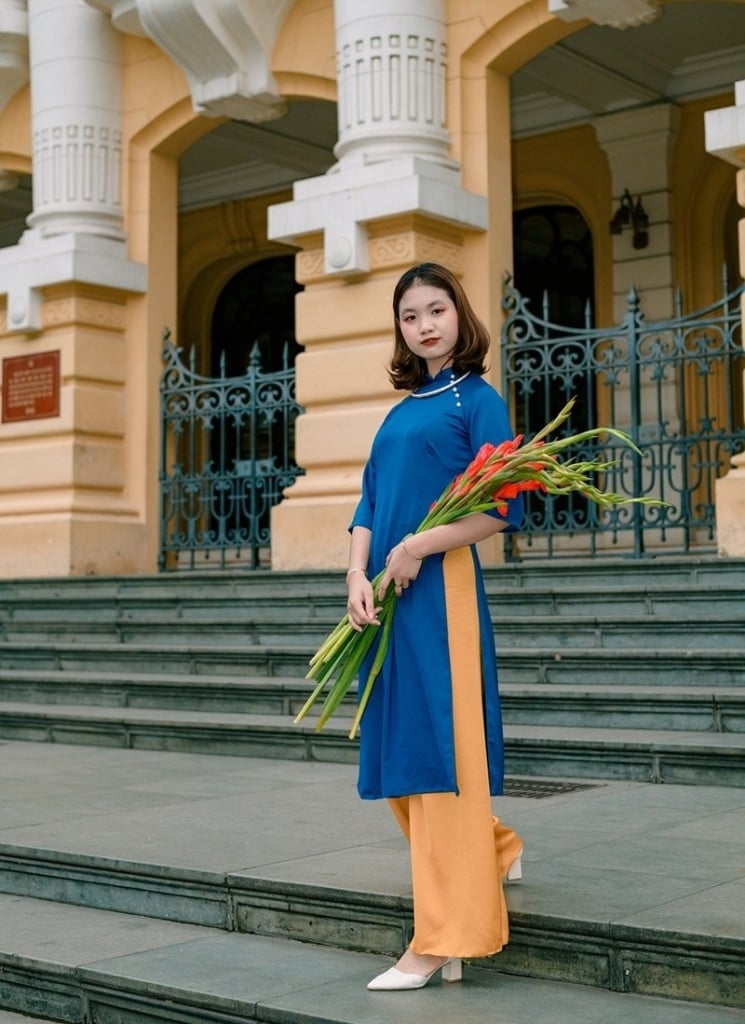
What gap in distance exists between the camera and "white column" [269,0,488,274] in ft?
35.0

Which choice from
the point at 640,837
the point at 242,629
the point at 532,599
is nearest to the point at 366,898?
the point at 640,837

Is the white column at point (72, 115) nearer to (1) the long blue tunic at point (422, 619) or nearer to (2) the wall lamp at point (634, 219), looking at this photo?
(2) the wall lamp at point (634, 219)

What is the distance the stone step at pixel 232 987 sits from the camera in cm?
371

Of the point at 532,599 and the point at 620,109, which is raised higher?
the point at 620,109

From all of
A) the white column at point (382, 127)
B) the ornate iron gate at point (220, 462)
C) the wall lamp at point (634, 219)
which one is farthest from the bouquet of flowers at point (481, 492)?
the wall lamp at point (634, 219)

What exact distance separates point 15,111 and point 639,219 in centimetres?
627

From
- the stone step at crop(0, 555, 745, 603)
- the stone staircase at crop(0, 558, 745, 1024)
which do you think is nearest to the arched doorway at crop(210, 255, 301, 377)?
the stone step at crop(0, 555, 745, 603)

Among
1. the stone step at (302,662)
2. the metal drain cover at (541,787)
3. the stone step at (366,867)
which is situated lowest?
the stone step at (366,867)

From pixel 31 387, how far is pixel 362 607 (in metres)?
9.66

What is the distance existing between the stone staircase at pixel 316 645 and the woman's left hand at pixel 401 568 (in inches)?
110

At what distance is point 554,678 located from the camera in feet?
25.5

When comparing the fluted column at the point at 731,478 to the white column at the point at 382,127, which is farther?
the white column at the point at 382,127

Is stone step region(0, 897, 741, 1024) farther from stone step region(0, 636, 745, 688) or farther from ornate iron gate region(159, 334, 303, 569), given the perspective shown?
ornate iron gate region(159, 334, 303, 569)

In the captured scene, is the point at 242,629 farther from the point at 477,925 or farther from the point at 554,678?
the point at 477,925
